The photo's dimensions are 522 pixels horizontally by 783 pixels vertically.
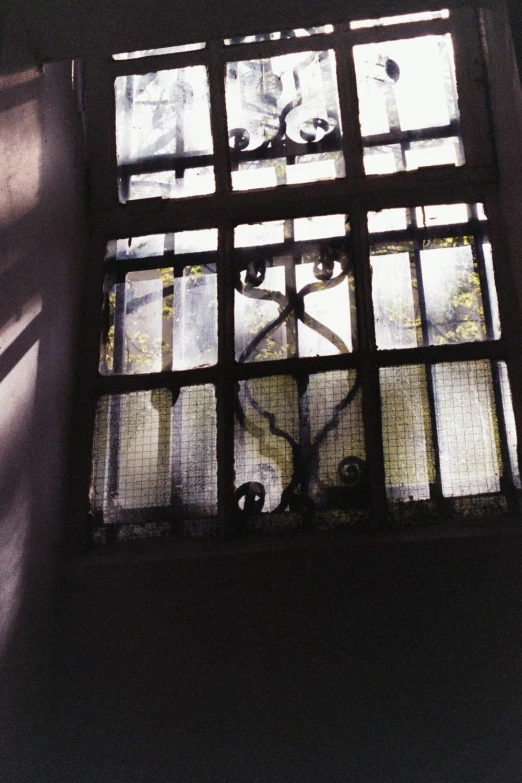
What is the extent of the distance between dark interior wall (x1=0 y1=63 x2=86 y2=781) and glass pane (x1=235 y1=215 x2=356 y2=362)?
46cm

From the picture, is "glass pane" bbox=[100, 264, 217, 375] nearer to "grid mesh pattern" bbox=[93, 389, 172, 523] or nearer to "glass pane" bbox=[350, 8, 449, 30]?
"grid mesh pattern" bbox=[93, 389, 172, 523]

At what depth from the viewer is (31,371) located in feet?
6.08

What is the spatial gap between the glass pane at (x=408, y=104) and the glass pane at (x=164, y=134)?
451mm

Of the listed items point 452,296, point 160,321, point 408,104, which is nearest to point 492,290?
point 452,296

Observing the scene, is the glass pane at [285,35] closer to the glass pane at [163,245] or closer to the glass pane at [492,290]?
the glass pane at [163,245]

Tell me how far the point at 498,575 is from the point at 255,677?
22.4 inches

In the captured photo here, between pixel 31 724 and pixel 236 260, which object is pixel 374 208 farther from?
pixel 31 724

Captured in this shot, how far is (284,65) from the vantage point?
235cm

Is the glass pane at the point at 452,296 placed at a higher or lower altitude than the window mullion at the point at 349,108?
lower

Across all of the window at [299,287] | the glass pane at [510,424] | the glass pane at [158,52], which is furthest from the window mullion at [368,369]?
the glass pane at [158,52]

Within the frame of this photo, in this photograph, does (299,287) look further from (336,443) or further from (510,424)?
(510,424)

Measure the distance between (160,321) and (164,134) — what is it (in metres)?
0.57

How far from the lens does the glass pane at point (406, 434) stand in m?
1.94

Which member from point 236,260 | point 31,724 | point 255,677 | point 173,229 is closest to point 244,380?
point 236,260
